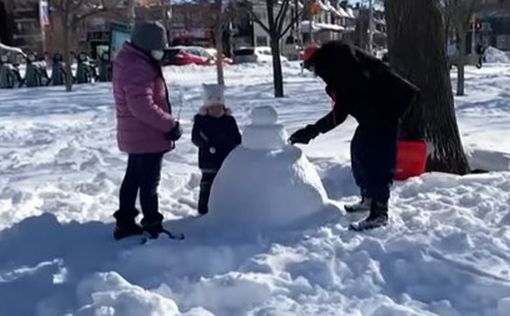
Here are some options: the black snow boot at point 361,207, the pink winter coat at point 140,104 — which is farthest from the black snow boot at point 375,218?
the pink winter coat at point 140,104

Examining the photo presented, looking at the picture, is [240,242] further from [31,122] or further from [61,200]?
[31,122]

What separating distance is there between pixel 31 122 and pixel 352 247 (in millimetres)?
11407

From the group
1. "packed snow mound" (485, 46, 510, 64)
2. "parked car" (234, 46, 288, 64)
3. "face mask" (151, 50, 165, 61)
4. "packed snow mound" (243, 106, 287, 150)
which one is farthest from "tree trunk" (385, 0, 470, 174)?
"packed snow mound" (485, 46, 510, 64)

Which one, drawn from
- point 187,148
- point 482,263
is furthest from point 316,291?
point 187,148

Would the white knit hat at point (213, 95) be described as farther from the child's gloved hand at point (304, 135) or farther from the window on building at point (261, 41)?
the window on building at point (261, 41)

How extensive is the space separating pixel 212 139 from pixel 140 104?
109cm

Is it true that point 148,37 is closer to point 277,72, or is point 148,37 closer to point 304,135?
point 304,135

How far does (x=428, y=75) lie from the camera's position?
8.36 m

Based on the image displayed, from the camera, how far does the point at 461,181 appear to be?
23.9 ft

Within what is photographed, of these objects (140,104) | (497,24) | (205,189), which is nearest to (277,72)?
(205,189)

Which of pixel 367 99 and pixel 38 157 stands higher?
pixel 367 99

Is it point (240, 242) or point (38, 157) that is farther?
point (38, 157)

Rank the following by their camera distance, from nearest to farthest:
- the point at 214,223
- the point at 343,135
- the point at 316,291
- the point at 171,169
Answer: the point at 316,291, the point at 214,223, the point at 171,169, the point at 343,135

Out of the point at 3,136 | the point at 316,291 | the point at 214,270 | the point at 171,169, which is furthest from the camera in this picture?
the point at 3,136
